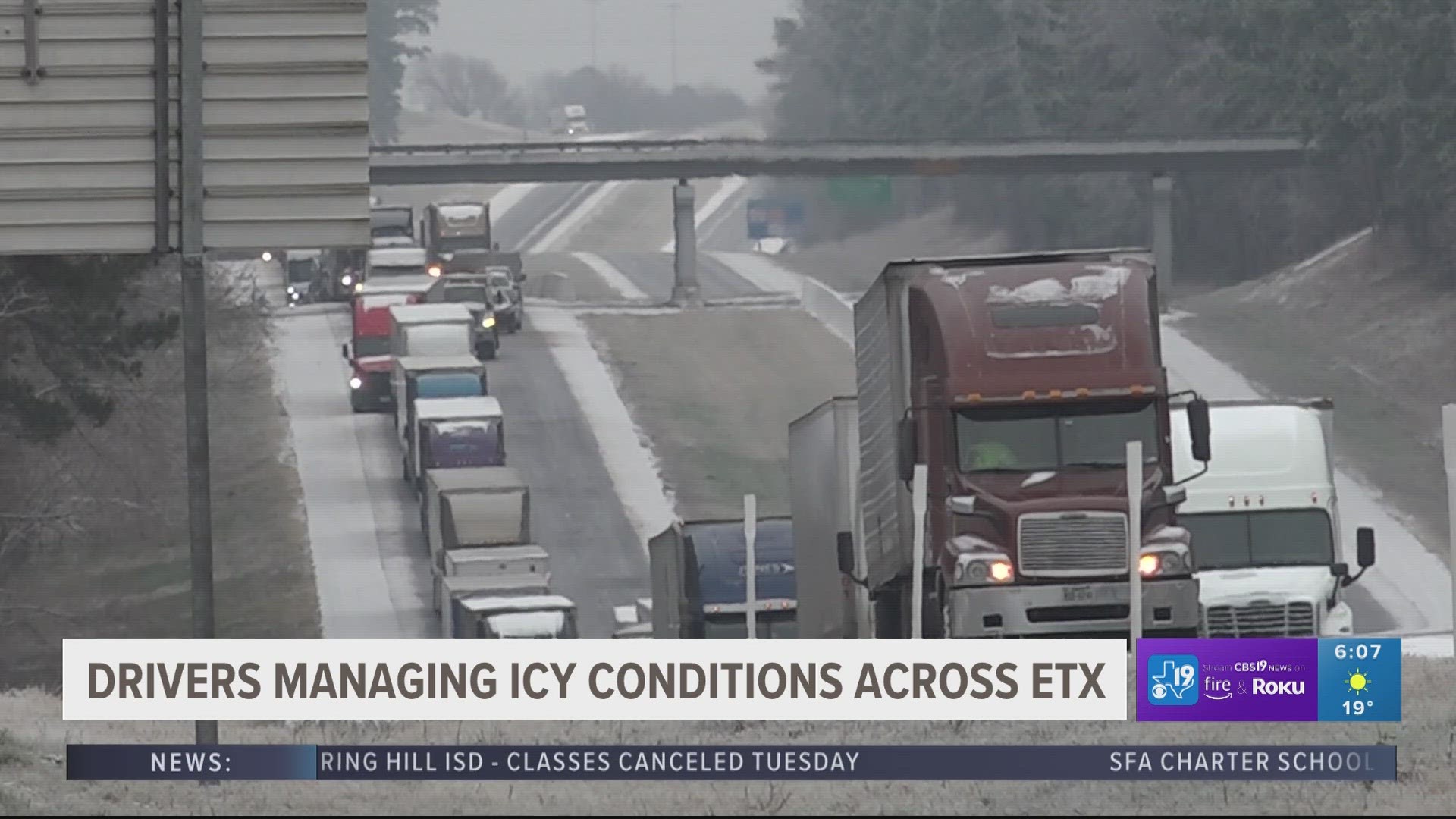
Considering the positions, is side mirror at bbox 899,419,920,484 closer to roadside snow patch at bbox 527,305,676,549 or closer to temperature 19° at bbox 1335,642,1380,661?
temperature 19° at bbox 1335,642,1380,661

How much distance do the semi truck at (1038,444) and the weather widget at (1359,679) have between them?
9.95m

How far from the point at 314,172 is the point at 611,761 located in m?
4.73

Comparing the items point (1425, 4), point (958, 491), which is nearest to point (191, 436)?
point (958, 491)

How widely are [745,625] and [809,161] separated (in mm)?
87767

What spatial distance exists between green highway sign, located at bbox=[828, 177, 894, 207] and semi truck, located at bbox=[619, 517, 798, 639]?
90979 mm

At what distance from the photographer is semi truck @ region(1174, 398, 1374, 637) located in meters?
32.1

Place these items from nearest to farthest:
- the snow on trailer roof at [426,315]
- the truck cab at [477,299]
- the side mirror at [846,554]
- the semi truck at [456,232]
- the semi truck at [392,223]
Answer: the side mirror at [846,554], the snow on trailer roof at [426,315], the truck cab at [477,299], the semi truck at [456,232], the semi truck at [392,223]

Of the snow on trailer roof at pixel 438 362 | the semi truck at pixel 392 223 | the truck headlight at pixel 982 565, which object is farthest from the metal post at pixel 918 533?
the semi truck at pixel 392 223

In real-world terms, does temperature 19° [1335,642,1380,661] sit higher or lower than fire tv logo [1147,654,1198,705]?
higher

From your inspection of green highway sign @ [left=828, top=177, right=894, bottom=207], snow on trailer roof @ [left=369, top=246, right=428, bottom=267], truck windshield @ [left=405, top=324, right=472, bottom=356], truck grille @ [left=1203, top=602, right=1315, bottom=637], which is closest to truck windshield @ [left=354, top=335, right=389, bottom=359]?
truck windshield @ [left=405, top=324, right=472, bottom=356]

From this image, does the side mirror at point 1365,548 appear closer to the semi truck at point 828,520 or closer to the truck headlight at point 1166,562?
the truck headlight at point 1166,562

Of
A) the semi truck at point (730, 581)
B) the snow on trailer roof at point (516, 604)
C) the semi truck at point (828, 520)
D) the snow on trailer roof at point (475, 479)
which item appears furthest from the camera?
the snow on trailer roof at point (475, 479)

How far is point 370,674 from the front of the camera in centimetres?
1648

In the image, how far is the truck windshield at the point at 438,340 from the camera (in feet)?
253
